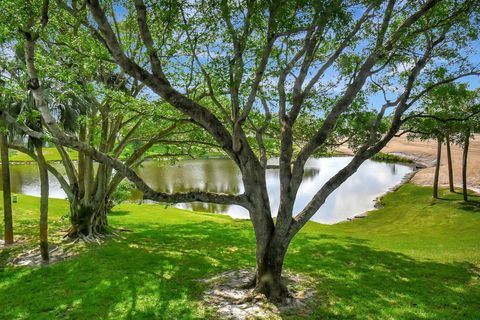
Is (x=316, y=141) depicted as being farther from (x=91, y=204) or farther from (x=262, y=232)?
(x=91, y=204)

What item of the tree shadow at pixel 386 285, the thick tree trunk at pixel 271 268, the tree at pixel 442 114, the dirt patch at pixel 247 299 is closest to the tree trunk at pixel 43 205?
the dirt patch at pixel 247 299

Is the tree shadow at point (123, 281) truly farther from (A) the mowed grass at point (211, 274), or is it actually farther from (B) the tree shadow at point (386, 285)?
(B) the tree shadow at point (386, 285)

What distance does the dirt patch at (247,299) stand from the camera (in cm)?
1040

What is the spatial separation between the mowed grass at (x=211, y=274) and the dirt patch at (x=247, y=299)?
0.35 m

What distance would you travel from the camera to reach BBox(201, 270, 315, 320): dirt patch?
10398 mm

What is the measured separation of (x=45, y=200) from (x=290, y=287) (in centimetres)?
1005

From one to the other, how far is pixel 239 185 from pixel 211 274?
44.3 m

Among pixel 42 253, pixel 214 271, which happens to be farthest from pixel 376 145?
pixel 42 253

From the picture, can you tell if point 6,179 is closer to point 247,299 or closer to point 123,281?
point 123,281

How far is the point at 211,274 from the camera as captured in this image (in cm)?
1434

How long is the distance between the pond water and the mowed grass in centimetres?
1691

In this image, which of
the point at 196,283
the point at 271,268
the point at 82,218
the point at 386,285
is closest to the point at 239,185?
the point at 82,218

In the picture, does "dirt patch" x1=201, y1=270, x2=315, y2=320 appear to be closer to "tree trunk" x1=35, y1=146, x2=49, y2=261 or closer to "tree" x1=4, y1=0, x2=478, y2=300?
"tree" x1=4, y1=0, x2=478, y2=300

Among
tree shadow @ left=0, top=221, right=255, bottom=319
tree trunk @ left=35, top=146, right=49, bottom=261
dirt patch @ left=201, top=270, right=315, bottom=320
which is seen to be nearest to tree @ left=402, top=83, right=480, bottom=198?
dirt patch @ left=201, top=270, right=315, bottom=320
